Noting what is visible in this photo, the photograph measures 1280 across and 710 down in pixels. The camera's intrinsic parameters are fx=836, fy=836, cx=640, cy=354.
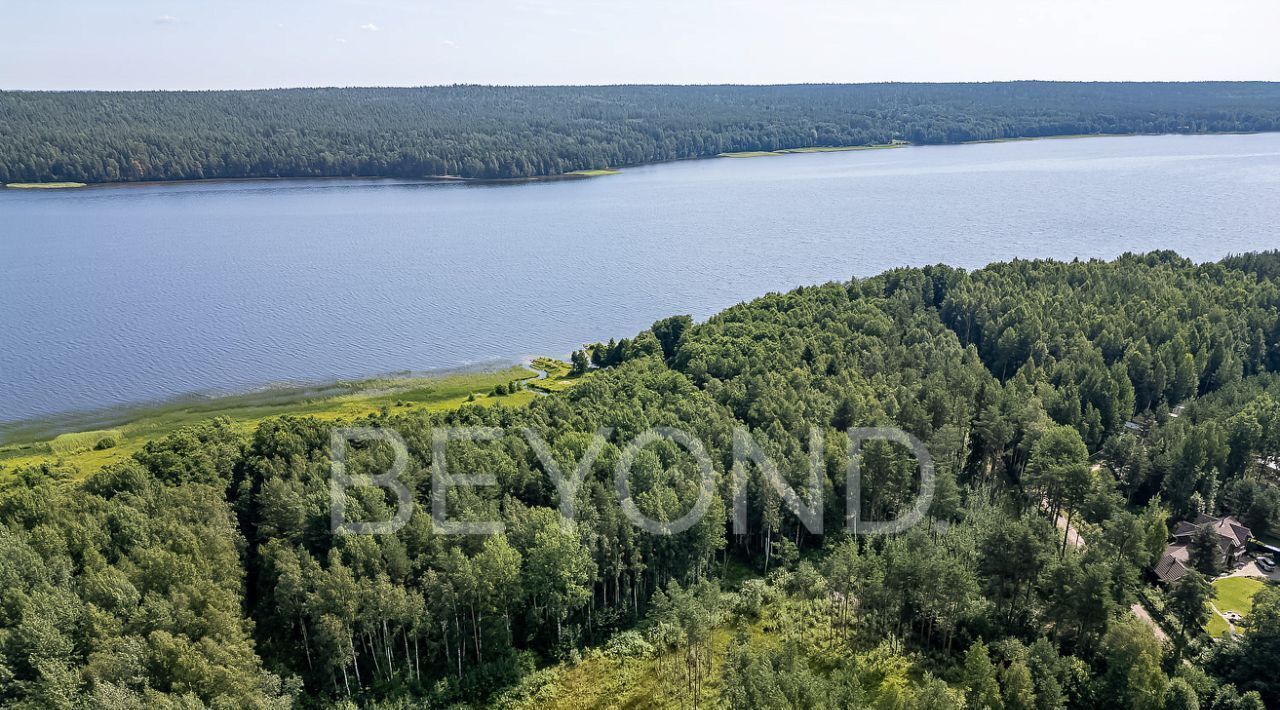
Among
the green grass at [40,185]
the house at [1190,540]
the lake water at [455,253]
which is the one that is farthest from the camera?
the green grass at [40,185]

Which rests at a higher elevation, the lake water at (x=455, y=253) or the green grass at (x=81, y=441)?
the lake water at (x=455, y=253)

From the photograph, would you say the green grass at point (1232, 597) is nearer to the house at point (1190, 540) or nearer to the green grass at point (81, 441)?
the house at point (1190, 540)

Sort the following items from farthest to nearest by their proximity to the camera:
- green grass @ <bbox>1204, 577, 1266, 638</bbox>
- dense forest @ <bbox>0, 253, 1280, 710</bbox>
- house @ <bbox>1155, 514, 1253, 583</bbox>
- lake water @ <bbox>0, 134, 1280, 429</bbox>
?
lake water @ <bbox>0, 134, 1280, 429</bbox>, house @ <bbox>1155, 514, 1253, 583</bbox>, green grass @ <bbox>1204, 577, 1266, 638</bbox>, dense forest @ <bbox>0, 253, 1280, 710</bbox>

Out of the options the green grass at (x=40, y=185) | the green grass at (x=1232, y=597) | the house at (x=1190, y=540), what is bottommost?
the green grass at (x=1232, y=597)

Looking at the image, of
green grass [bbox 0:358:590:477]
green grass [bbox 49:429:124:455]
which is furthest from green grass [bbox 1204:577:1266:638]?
green grass [bbox 49:429:124:455]

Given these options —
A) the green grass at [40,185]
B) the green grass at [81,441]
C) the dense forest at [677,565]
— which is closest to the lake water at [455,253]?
the green grass at [40,185]

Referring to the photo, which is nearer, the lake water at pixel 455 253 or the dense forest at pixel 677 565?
the dense forest at pixel 677 565

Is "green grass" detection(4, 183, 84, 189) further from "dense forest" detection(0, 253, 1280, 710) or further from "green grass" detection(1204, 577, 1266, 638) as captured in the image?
"green grass" detection(1204, 577, 1266, 638)
